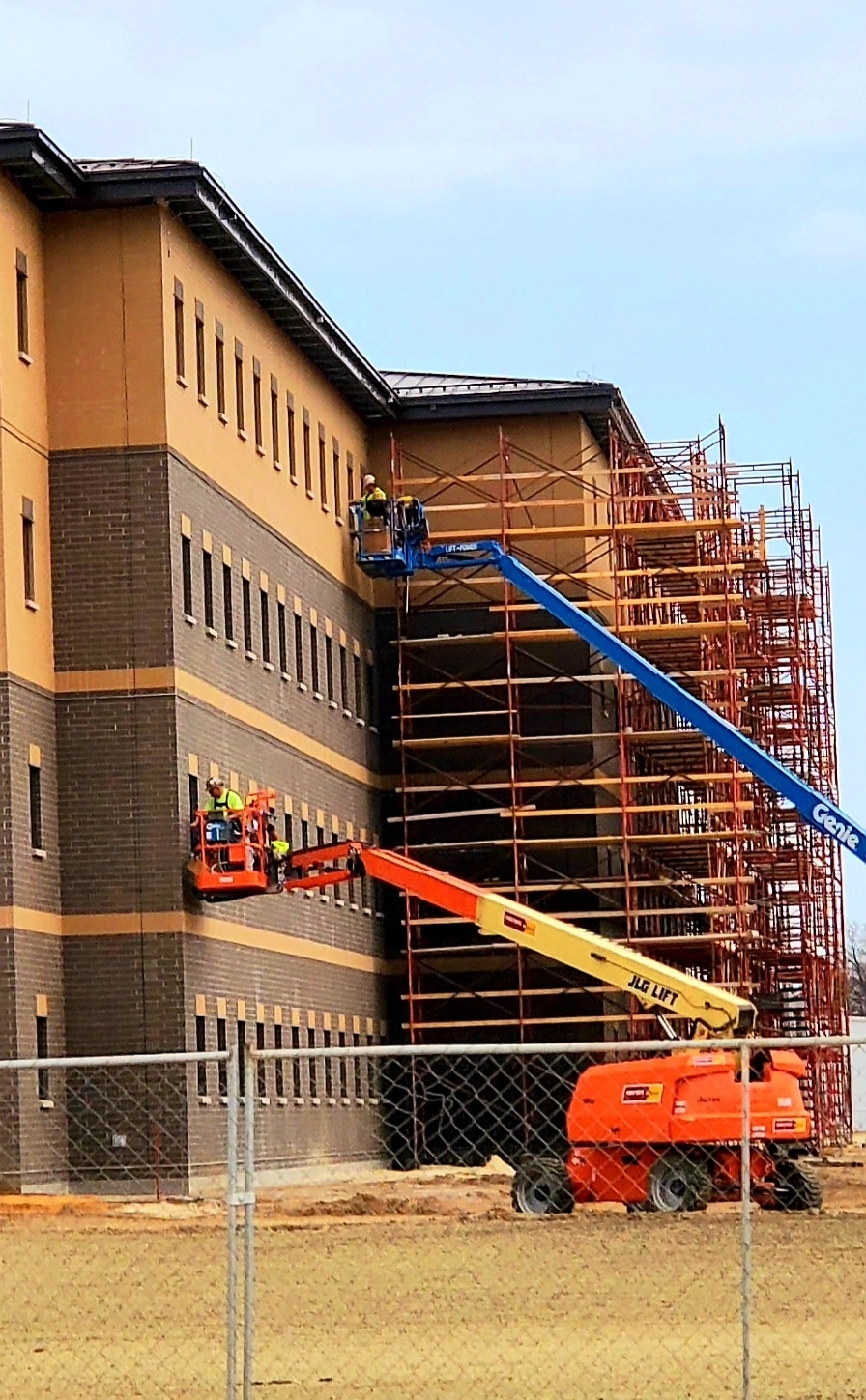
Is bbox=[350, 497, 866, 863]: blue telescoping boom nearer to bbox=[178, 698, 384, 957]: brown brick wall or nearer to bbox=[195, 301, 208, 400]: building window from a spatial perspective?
bbox=[178, 698, 384, 957]: brown brick wall

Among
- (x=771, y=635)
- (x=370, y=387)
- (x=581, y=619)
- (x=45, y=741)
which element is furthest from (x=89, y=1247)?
(x=771, y=635)

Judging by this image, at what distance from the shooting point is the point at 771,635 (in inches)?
2640

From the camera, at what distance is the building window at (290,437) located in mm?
55656

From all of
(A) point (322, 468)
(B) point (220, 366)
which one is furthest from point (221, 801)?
(A) point (322, 468)

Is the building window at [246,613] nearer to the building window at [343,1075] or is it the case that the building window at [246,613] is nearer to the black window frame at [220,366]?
the black window frame at [220,366]

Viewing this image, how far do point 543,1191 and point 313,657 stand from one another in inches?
941

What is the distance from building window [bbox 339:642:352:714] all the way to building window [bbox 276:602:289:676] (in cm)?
464

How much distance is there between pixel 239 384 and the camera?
170 ft

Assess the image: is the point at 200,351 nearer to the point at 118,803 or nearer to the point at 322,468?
the point at 118,803

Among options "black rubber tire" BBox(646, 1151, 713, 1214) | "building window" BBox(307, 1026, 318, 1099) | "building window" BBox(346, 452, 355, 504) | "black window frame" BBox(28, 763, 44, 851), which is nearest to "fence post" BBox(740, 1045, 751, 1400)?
"black rubber tire" BBox(646, 1151, 713, 1214)

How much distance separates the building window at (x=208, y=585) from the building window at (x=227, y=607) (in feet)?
3.34

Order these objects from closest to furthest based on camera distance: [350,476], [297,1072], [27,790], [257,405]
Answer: [27,790] < [297,1072] < [257,405] < [350,476]

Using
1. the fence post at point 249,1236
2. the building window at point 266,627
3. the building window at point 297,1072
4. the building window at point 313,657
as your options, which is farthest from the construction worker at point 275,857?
the fence post at point 249,1236

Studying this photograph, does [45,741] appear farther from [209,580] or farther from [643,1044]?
[643,1044]
